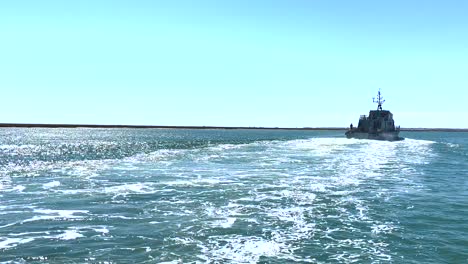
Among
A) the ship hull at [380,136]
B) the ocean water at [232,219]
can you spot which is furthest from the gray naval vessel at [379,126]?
the ocean water at [232,219]

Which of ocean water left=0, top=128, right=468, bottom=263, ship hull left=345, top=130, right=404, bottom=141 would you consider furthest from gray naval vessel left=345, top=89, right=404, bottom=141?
ocean water left=0, top=128, right=468, bottom=263

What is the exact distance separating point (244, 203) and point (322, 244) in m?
8.49

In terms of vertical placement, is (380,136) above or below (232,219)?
above

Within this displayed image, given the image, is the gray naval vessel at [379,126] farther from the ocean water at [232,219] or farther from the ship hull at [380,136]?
the ocean water at [232,219]

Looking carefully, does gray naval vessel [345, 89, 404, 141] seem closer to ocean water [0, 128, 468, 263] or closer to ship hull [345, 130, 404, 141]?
ship hull [345, 130, 404, 141]

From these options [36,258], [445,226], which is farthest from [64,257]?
[445,226]

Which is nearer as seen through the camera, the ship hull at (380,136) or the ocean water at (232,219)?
the ocean water at (232,219)

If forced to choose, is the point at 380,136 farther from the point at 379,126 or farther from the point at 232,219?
the point at 232,219

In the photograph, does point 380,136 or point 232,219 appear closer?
point 232,219

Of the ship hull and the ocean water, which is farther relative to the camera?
the ship hull

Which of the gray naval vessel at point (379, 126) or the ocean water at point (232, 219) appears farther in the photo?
the gray naval vessel at point (379, 126)

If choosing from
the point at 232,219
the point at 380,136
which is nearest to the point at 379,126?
the point at 380,136

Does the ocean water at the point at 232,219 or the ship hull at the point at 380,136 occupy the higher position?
the ship hull at the point at 380,136

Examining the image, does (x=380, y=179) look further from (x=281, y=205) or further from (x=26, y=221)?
(x=26, y=221)
